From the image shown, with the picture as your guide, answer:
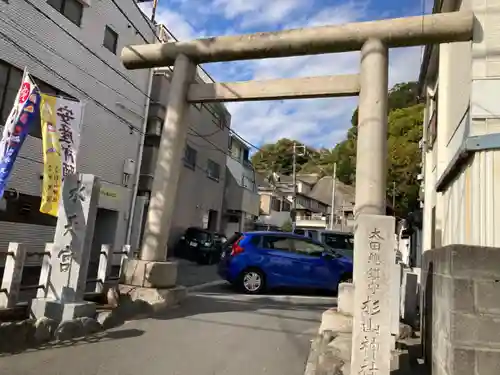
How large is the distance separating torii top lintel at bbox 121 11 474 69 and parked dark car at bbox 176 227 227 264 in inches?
510

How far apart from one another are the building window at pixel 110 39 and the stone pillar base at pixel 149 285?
1082cm

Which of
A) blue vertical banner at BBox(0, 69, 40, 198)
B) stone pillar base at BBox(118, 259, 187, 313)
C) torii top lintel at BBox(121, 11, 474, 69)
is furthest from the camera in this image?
stone pillar base at BBox(118, 259, 187, 313)

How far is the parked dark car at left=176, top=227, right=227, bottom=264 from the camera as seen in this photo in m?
21.0

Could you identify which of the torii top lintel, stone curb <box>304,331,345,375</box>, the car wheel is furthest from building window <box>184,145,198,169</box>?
stone curb <box>304,331,345,375</box>

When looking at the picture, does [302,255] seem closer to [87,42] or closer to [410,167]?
[87,42]

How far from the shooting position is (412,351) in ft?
18.5

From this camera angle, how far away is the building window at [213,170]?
25.9 meters

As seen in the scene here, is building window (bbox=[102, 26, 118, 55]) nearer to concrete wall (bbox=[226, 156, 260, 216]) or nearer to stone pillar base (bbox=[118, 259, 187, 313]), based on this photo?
stone pillar base (bbox=[118, 259, 187, 313])

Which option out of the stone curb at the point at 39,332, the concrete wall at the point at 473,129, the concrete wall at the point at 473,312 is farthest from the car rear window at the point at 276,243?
the concrete wall at the point at 473,312

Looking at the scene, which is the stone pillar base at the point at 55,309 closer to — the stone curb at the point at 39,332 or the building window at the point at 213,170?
the stone curb at the point at 39,332

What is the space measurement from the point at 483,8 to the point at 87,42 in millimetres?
12688

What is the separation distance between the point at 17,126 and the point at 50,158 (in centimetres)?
71

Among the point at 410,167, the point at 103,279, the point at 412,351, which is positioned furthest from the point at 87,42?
the point at 410,167

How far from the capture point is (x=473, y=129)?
596cm
